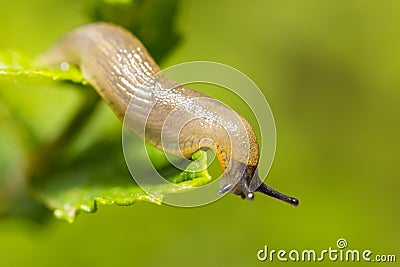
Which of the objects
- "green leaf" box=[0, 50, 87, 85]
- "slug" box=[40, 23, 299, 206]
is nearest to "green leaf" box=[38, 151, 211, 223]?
"slug" box=[40, 23, 299, 206]

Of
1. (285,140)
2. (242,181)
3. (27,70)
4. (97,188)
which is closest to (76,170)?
(97,188)

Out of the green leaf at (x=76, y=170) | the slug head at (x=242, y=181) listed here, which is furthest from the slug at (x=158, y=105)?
the green leaf at (x=76, y=170)

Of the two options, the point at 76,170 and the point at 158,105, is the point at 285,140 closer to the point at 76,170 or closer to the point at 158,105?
the point at 158,105

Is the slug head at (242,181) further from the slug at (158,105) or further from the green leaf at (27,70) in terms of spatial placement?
the green leaf at (27,70)

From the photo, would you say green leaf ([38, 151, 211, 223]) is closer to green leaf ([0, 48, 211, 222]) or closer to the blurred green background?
green leaf ([0, 48, 211, 222])

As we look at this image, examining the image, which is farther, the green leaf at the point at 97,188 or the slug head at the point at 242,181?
the slug head at the point at 242,181

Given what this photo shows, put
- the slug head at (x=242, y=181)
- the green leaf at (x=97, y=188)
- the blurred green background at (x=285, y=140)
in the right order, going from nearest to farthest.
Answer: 1. the green leaf at (x=97, y=188)
2. the slug head at (x=242, y=181)
3. the blurred green background at (x=285, y=140)

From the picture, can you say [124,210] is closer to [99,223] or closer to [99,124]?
[99,223]
